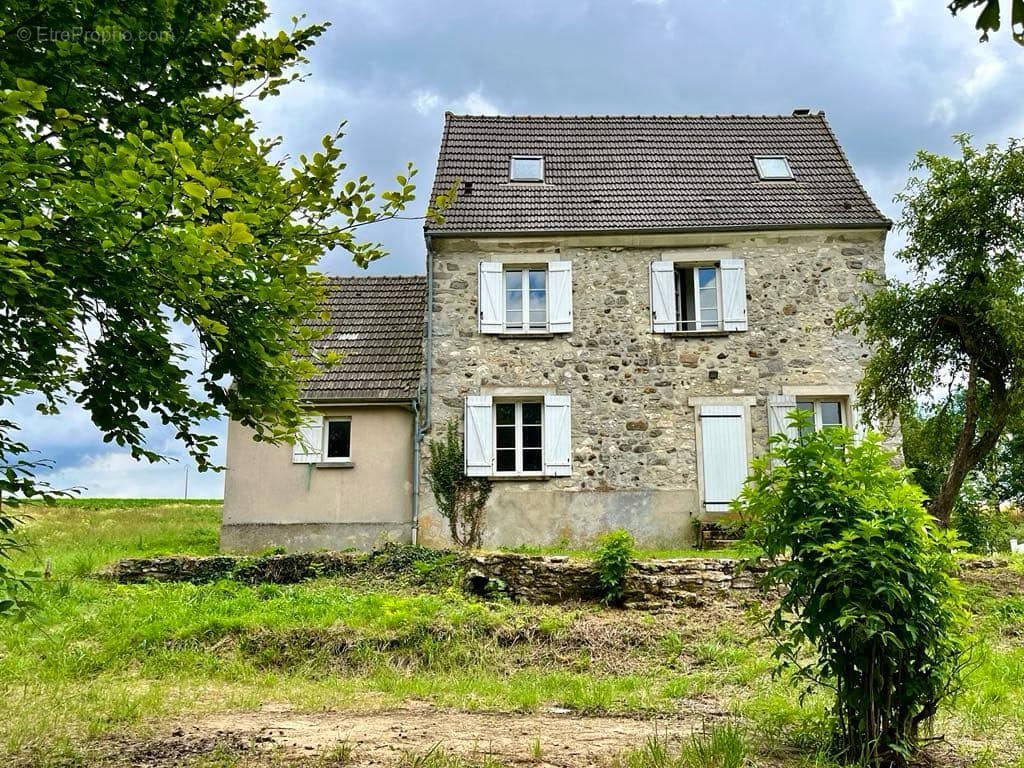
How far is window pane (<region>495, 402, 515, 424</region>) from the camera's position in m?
14.3

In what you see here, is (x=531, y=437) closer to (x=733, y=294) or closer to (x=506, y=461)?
(x=506, y=461)

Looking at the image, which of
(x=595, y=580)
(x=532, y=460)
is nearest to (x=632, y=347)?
(x=532, y=460)

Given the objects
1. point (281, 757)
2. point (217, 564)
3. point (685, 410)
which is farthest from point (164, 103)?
point (685, 410)

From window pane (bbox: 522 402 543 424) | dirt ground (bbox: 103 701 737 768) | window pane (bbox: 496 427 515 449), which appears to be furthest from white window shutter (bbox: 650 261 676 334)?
dirt ground (bbox: 103 701 737 768)

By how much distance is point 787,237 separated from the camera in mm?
14570

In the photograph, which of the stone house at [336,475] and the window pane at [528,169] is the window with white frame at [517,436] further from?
the window pane at [528,169]

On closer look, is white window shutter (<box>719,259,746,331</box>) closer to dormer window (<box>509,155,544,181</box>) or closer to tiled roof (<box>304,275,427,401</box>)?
dormer window (<box>509,155,544,181</box>)

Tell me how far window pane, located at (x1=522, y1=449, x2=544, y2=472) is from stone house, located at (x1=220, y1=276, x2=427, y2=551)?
1.76 metres

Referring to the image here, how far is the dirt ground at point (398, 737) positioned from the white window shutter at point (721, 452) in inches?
298

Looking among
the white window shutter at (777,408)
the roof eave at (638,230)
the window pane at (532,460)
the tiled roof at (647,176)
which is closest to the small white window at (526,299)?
the roof eave at (638,230)

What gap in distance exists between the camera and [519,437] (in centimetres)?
1420

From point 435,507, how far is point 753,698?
791 cm

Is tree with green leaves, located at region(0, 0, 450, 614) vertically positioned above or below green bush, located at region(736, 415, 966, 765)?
above

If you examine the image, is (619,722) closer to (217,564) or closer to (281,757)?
(281,757)
